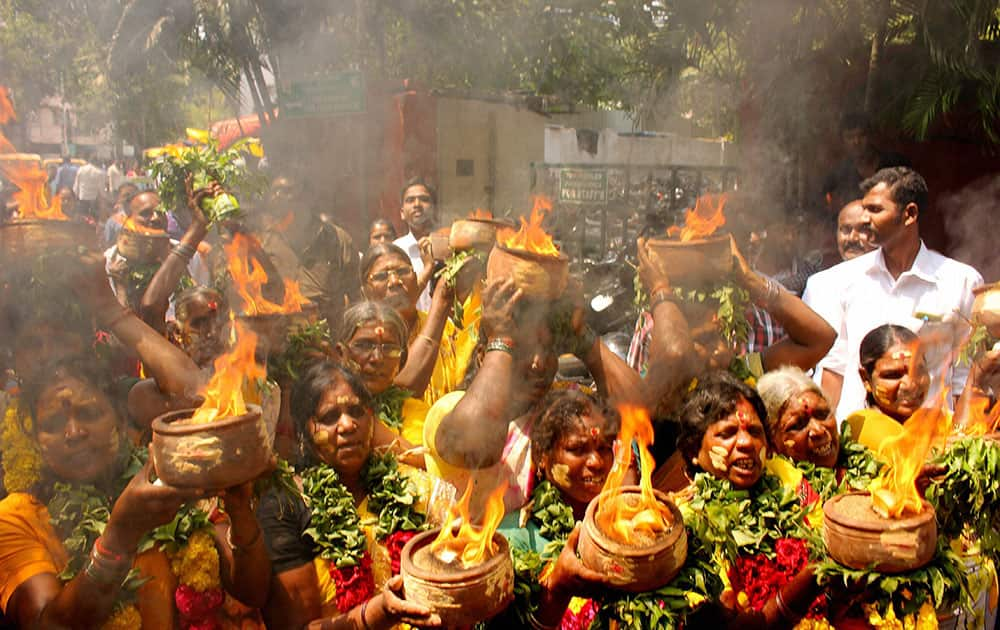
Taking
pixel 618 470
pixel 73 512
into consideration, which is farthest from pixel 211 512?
pixel 618 470

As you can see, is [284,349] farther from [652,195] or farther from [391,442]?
[652,195]

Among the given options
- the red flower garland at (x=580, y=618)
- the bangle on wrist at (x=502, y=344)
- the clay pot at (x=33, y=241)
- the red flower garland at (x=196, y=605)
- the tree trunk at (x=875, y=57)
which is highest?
the tree trunk at (x=875, y=57)

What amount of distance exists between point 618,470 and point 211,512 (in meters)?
1.21

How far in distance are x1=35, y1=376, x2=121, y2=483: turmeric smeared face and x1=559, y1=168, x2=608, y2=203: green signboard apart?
5.63 meters

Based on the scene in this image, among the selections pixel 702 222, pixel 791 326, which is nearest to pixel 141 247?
pixel 702 222

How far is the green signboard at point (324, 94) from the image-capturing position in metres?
5.08

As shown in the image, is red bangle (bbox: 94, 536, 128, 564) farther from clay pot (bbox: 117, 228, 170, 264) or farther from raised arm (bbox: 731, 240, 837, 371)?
clay pot (bbox: 117, 228, 170, 264)

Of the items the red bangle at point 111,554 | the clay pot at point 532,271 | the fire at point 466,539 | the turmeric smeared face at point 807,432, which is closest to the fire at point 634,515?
the fire at point 466,539

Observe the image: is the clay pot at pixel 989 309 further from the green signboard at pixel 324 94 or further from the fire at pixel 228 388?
the green signboard at pixel 324 94

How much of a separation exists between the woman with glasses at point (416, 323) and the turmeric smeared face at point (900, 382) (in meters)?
1.67

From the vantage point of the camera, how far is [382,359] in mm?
3234

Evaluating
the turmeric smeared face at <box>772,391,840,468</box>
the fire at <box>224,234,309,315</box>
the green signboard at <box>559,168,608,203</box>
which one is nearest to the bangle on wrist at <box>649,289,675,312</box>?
the turmeric smeared face at <box>772,391,840,468</box>

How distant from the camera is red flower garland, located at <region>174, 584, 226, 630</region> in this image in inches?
94.5

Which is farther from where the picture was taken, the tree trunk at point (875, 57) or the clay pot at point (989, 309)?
the tree trunk at point (875, 57)
